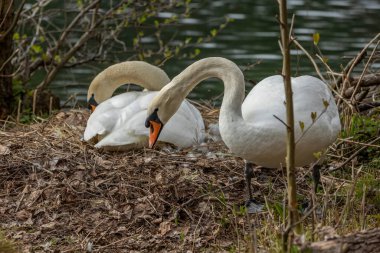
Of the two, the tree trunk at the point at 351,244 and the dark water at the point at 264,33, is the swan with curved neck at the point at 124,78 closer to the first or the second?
the tree trunk at the point at 351,244

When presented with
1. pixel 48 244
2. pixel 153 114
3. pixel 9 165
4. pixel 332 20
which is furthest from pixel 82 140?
pixel 332 20

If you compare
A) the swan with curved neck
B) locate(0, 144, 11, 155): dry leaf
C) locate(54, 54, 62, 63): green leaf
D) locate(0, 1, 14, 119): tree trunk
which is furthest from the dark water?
locate(0, 144, 11, 155): dry leaf

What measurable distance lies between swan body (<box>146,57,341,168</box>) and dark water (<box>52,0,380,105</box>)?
20.1 ft

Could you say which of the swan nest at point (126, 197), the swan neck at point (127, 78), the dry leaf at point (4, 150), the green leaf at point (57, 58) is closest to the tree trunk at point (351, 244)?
the swan nest at point (126, 197)

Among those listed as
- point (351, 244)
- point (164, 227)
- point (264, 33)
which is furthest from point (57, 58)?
point (264, 33)

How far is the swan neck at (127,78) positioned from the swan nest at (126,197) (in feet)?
3.10

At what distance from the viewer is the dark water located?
44.5 feet

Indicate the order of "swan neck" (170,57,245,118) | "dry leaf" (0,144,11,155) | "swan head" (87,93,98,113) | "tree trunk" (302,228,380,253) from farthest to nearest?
1. "swan head" (87,93,98,113)
2. "dry leaf" (0,144,11,155)
3. "swan neck" (170,57,245,118)
4. "tree trunk" (302,228,380,253)

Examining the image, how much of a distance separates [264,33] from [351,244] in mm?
12581

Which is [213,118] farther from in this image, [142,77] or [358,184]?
[358,184]

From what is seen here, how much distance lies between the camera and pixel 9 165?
264 inches

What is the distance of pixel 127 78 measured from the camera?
Answer: 8.11 m

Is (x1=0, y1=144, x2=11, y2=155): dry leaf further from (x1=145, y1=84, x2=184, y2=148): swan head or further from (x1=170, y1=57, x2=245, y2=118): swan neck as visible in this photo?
(x1=170, y1=57, x2=245, y2=118): swan neck

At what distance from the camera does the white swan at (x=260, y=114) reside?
5.51 m
